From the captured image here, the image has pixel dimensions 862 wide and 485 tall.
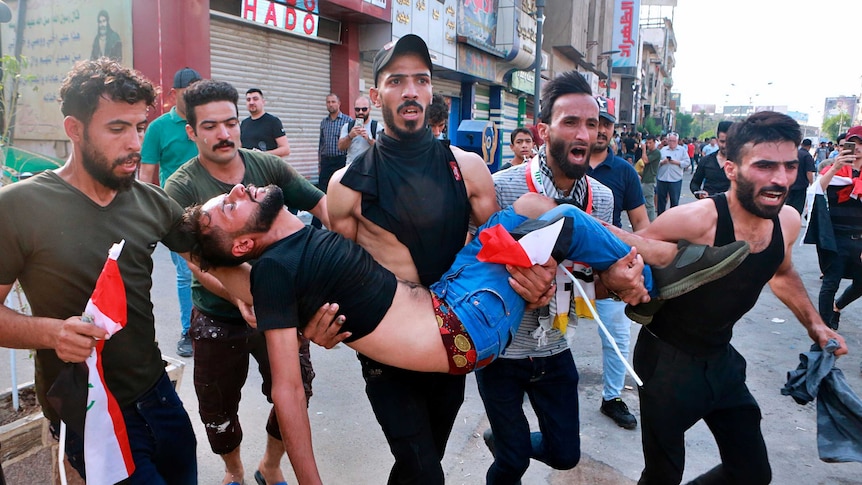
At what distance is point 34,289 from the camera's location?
77.9 inches

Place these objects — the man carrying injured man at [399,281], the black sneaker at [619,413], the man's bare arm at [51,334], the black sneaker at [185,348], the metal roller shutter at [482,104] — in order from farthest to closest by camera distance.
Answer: the metal roller shutter at [482,104], the black sneaker at [185,348], the black sneaker at [619,413], the man carrying injured man at [399,281], the man's bare arm at [51,334]

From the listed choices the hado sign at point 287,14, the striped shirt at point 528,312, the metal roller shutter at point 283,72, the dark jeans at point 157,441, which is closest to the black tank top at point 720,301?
the striped shirt at point 528,312

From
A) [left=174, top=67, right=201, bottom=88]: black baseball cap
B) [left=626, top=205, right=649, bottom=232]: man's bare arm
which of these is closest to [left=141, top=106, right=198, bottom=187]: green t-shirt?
[left=174, top=67, right=201, bottom=88]: black baseball cap

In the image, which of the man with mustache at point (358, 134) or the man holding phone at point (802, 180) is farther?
the man holding phone at point (802, 180)

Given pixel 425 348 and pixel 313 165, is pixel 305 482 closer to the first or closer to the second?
pixel 425 348

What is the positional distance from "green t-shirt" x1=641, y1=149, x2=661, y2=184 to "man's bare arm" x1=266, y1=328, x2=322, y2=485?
36.7 ft

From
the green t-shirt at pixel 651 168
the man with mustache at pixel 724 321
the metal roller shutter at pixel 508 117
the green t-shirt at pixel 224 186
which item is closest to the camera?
the man with mustache at pixel 724 321

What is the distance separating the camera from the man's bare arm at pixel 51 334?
5.89ft

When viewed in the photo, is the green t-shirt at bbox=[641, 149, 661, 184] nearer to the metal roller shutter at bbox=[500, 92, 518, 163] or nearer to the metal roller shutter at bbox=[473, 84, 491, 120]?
the metal roller shutter at bbox=[473, 84, 491, 120]

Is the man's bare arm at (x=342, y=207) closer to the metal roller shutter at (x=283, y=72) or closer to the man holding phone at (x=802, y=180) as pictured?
the metal roller shutter at (x=283, y=72)

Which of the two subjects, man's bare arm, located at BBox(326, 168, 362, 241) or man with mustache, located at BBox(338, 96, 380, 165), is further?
man with mustache, located at BBox(338, 96, 380, 165)

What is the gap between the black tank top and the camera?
8.55 feet

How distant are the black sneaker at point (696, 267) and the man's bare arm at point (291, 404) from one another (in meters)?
1.57

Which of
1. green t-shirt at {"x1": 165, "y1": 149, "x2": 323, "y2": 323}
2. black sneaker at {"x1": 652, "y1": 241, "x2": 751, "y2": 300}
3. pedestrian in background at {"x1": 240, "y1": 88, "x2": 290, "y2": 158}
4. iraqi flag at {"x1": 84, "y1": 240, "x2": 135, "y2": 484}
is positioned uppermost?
pedestrian in background at {"x1": 240, "y1": 88, "x2": 290, "y2": 158}
